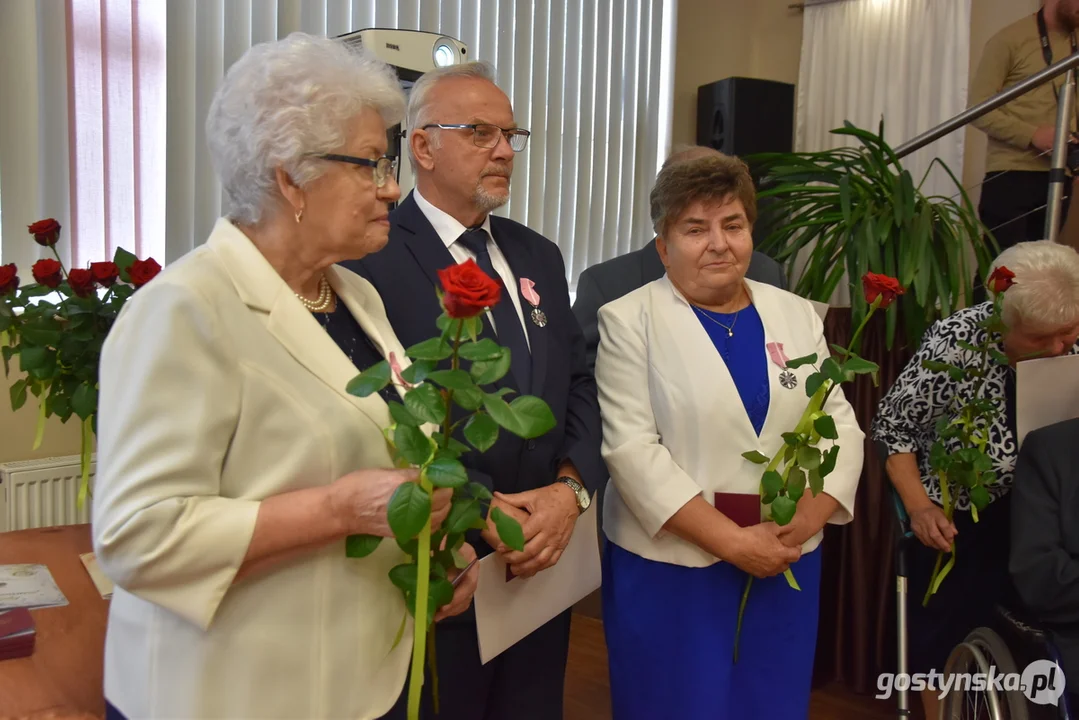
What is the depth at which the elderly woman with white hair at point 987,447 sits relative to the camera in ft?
6.65

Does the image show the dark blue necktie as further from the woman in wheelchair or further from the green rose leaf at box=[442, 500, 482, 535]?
the woman in wheelchair

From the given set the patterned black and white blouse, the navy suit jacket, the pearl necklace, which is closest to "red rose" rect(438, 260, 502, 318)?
the pearl necklace

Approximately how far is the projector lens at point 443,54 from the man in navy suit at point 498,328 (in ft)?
4.10

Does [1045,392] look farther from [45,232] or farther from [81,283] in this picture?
[45,232]

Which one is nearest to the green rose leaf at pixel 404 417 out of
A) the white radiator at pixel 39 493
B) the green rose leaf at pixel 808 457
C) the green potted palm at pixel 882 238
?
the green rose leaf at pixel 808 457

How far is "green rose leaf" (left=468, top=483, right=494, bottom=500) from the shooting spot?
43.9 inches

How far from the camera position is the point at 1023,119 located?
13.1ft

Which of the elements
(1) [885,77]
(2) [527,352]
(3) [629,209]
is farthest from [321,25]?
(1) [885,77]

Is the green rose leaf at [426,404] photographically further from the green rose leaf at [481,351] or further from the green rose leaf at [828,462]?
the green rose leaf at [828,462]

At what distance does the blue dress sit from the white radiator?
1.67 metres

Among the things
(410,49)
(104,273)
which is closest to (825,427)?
(104,273)

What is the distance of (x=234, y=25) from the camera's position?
3242 mm

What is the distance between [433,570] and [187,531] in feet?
0.99

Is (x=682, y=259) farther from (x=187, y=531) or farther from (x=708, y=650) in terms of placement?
(x=187, y=531)
